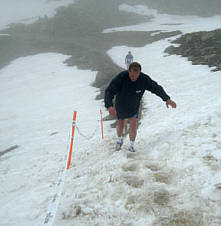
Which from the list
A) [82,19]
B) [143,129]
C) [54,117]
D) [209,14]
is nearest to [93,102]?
[54,117]

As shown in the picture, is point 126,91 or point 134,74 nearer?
point 134,74

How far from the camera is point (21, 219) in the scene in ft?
10.4

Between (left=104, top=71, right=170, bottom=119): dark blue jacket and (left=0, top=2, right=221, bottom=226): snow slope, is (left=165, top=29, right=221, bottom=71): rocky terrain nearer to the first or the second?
(left=0, top=2, right=221, bottom=226): snow slope

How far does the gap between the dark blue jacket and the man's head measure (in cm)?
13

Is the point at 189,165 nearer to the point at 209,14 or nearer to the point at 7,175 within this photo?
the point at 7,175

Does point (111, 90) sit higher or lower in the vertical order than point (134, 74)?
lower

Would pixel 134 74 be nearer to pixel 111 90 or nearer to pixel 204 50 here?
pixel 111 90

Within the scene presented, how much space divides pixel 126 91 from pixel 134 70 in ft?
1.82

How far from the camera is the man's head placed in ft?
12.3

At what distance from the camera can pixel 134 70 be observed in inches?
148

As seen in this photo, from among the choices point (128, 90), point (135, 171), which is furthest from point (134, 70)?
point (135, 171)

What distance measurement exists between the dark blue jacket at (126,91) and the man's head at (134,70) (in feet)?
0.42

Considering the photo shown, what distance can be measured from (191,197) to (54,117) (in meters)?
10.9

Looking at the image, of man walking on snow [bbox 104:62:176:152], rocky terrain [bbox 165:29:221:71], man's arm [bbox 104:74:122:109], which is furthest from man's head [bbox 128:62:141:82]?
rocky terrain [bbox 165:29:221:71]
